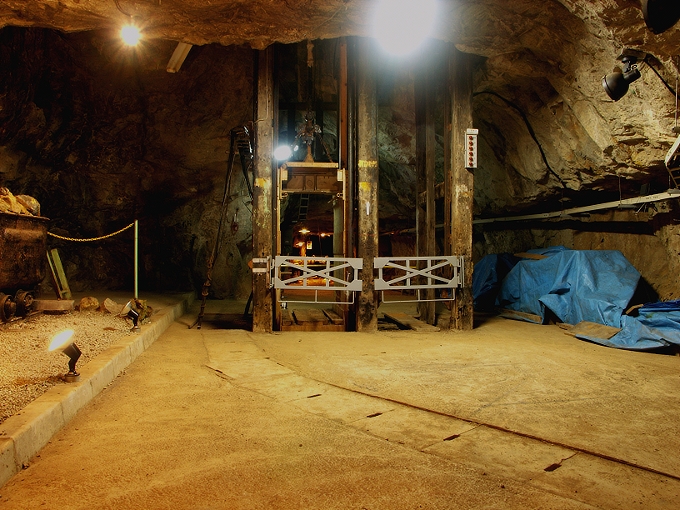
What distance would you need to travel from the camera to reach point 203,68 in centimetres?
1033

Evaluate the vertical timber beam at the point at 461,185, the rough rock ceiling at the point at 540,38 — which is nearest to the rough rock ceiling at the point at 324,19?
the rough rock ceiling at the point at 540,38

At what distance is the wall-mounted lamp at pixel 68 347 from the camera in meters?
3.55

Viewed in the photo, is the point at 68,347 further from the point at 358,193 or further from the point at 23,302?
the point at 358,193

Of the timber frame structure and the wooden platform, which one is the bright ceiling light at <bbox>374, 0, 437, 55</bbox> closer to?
the timber frame structure

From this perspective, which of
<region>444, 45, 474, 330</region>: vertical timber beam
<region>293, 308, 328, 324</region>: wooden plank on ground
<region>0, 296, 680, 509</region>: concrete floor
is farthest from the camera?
<region>293, 308, 328, 324</region>: wooden plank on ground

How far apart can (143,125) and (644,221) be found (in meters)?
12.2

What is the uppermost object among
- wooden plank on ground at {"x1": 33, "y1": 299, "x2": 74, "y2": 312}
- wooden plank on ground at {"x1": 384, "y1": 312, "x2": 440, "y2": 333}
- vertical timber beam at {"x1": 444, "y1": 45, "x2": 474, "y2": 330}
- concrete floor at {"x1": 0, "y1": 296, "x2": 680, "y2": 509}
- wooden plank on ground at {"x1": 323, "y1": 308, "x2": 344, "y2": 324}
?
vertical timber beam at {"x1": 444, "y1": 45, "x2": 474, "y2": 330}

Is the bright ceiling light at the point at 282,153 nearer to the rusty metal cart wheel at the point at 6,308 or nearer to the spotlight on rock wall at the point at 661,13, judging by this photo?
the rusty metal cart wheel at the point at 6,308

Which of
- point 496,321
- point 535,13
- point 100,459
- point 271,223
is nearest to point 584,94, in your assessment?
point 535,13

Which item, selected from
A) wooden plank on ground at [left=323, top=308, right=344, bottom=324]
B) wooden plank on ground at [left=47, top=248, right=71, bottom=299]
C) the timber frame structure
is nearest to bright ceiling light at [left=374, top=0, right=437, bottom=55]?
the timber frame structure

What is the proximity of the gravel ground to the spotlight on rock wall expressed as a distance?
6.36 m

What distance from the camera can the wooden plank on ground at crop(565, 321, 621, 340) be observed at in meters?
7.09

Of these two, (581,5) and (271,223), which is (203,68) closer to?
(271,223)

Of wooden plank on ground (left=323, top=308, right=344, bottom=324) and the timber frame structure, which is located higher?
the timber frame structure
